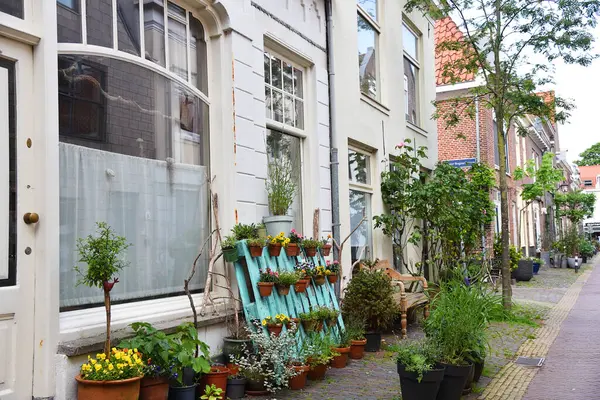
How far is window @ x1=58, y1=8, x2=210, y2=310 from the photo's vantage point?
4.54 metres

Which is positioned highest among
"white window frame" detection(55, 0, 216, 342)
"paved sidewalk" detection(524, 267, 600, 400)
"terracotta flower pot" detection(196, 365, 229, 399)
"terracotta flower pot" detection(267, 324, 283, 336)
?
"white window frame" detection(55, 0, 216, 342)

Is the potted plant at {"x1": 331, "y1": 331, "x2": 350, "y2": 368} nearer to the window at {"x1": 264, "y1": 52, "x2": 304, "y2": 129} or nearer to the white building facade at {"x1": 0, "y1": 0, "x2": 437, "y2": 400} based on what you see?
the white building facade at {"x1": 0, "y1": 0, "x2": 437, "y2": 400}

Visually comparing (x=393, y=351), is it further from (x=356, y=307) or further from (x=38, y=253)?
Answer: (x=38, y=253)

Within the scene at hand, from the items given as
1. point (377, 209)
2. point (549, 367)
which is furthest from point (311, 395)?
point (377, 209)

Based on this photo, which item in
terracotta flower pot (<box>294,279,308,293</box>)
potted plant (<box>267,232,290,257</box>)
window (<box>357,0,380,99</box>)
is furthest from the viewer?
window (<box>357,0,380,99</box>)

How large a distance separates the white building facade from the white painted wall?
3.6 inches

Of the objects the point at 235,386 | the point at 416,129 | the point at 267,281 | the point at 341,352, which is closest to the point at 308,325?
the point at 341,352

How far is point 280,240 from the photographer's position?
6.25 m

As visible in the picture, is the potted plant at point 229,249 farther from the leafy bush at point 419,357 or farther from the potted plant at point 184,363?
the leafy bush at point 419,357

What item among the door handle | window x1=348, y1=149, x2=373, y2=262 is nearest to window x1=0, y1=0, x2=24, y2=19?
the door handle

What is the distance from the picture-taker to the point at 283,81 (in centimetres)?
772

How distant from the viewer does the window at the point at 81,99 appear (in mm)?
4473

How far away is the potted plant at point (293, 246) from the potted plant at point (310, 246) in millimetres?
121

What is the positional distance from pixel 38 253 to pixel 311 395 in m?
2.68
